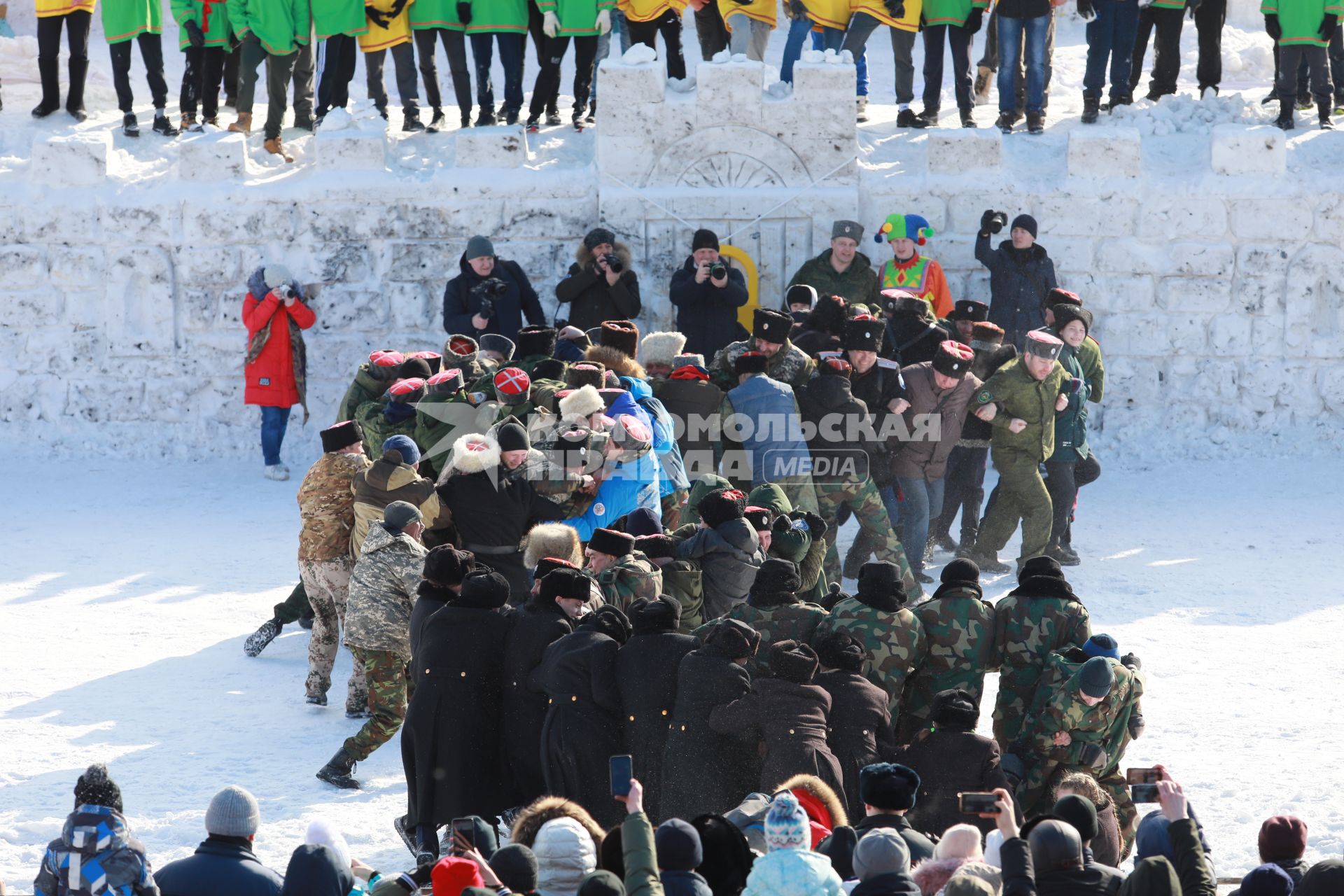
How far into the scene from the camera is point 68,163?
12.0m

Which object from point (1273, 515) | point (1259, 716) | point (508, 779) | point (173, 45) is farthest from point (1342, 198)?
point (173, 45)

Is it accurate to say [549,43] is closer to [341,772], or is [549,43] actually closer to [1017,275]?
[1017,275]

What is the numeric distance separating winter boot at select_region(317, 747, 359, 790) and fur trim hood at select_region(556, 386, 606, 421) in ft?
6.34

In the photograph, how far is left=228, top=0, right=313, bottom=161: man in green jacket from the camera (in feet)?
40.3

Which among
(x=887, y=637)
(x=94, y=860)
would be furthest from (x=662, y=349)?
(x=94, y=860)

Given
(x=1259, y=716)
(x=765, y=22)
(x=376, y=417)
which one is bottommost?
(x=1259, y=716)

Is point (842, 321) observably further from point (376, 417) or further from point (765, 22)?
point (765, 22)

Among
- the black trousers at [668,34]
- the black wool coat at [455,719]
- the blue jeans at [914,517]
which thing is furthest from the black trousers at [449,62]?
the black wool coat at [455,719]

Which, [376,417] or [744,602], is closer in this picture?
[744,602]

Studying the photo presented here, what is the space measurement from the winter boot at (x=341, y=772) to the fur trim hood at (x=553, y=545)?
1.09 m

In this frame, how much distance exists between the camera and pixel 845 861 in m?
4.84

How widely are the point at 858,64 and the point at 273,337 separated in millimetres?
4927

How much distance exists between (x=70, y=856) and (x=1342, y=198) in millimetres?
10101

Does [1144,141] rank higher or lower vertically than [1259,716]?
higher
